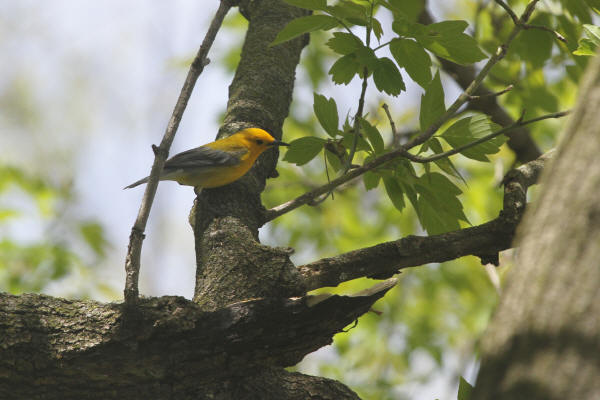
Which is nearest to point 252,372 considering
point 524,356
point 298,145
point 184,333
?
point 184,333

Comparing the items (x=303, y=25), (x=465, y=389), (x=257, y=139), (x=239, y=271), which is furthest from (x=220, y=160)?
(x=465, y=389)

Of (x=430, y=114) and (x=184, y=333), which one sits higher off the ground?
(x=430, y=114)

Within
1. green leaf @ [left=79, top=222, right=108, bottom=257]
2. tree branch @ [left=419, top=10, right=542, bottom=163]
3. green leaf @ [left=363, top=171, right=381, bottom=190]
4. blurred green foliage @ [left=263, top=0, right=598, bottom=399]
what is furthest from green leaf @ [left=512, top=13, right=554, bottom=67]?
green leaf @ [left=79, top=222, right=108, bottom=257]

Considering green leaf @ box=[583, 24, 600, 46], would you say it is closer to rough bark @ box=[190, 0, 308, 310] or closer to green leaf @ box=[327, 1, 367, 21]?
green leaf @ box=[327, 1, 367, 21]

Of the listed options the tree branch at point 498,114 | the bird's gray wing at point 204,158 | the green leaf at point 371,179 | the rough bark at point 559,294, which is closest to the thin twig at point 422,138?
the green leaf at point 371,179

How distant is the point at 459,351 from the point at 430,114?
263 inches

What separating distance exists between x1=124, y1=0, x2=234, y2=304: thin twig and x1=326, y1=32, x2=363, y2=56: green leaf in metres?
0.60

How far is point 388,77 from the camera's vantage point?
2.71 m

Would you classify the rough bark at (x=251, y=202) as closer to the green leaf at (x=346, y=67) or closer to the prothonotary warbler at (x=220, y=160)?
the prothonotary warbler at (x=220, y=160)

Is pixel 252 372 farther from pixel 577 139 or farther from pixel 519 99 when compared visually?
pixel 519 99

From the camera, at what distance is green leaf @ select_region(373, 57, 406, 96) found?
269cm

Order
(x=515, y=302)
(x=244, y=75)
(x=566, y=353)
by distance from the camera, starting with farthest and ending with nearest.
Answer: (x=244, y=75)
(x=515, y=302)
(x=566, y=353)

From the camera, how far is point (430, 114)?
2.81 metres

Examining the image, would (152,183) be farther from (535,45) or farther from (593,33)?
(535,45)
